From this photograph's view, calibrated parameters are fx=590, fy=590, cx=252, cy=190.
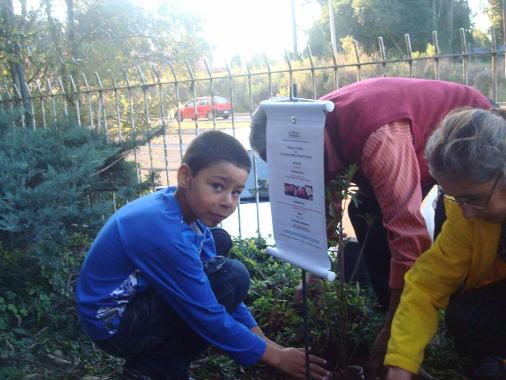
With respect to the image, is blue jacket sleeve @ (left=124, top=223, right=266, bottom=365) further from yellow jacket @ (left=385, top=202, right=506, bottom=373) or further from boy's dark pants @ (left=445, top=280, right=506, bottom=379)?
boy's dark pants @ (left=445, top=280, right=506, bottom=379)

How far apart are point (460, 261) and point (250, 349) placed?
81 cm

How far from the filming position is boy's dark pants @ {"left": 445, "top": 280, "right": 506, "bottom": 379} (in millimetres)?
2201

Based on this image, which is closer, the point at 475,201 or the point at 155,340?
the point at 475,201

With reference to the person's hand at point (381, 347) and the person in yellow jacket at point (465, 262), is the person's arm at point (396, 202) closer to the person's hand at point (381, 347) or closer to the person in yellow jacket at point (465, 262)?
the person's hand at point (381, 347)

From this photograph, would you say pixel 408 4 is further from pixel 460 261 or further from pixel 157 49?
pixel 460 261

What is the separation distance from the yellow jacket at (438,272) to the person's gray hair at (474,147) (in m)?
0.28

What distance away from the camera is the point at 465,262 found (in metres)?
2.06

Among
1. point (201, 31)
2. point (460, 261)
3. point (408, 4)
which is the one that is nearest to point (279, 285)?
point (460, 261)

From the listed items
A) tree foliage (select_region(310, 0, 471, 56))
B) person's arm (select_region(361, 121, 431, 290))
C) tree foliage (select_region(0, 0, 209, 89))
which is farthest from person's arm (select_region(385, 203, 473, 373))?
tree foliage (select_region(310, 0, 471, 56))

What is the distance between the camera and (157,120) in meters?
7.41

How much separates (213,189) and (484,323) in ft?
3.70

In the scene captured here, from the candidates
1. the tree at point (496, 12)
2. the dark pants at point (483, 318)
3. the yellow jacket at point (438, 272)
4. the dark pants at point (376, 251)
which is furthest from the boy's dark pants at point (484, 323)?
the tree at point (496, 12)

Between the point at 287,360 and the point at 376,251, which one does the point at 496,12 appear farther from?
the point at 287,360

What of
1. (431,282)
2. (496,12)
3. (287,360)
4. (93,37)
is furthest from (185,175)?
(496,12)
